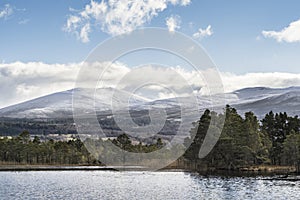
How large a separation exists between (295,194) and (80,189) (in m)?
32.0

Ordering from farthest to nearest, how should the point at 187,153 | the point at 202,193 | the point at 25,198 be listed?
the point at 187,153, the point at 202,193, the point at 25,198

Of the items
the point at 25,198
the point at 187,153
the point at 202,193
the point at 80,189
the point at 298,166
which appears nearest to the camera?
the point at 25,198

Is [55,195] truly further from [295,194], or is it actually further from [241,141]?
[241,141]

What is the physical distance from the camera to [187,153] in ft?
470

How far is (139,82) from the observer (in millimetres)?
169125

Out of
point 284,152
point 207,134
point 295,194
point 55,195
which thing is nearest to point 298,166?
point 284,152

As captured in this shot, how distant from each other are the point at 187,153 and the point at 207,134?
12.9m

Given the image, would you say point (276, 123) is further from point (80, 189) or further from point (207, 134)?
point (80, 189)

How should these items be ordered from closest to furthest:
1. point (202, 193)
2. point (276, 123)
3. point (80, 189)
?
point (202, 193), point (80, 189), point (276, 123)

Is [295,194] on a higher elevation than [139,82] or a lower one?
lower

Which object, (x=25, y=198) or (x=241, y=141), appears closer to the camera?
(x=25, y=198)

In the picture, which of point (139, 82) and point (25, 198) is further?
point (139, 82)

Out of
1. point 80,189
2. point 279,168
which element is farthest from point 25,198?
point 279,168

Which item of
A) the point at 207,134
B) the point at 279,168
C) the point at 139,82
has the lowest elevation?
the point at 279,168
